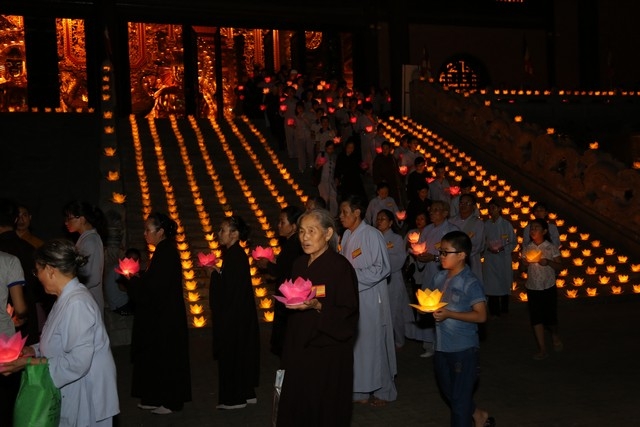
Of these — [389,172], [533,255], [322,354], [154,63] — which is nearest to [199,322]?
[533,255]

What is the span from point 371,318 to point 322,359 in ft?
7.51

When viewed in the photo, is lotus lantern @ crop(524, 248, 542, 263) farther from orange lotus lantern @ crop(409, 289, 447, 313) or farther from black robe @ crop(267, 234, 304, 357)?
orange lotus lantern @ crop(409, 289, 447, 313)

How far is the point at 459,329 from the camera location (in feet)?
18.3

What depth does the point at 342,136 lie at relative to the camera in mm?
18172

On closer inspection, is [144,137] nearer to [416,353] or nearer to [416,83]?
[416,83]

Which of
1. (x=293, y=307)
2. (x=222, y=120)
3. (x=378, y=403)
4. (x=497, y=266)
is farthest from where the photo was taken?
(x=222, y=120)

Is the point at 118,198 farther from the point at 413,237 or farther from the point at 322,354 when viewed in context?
the point at 322,354

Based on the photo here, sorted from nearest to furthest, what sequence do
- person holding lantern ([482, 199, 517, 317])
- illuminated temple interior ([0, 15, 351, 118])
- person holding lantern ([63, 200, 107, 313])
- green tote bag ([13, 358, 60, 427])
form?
green tote bag ([13, 358, 60, 427]) < person holding lantern ([63, 200, 107, 313]) < person holding lantern ([482, 199, 517, 317]) < illuminated temple interior ([0, 15, 351, 118])

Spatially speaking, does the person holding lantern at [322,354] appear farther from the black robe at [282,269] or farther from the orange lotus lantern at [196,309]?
the orange lotus lantern at [196,309]

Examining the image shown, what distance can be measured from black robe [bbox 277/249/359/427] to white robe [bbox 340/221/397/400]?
76.5 inches

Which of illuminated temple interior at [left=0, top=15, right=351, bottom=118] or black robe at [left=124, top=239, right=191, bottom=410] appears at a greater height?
illuminated temple interior at [left=0, top=15, right=351, bottom=118]

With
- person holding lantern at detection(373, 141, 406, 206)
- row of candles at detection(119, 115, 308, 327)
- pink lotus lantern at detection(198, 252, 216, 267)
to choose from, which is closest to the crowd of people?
pink lotus lantern at detection(198, 252, 216, 267)

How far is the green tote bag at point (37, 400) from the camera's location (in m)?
4.14

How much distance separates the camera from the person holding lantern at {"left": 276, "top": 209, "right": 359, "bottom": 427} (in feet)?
15.9
